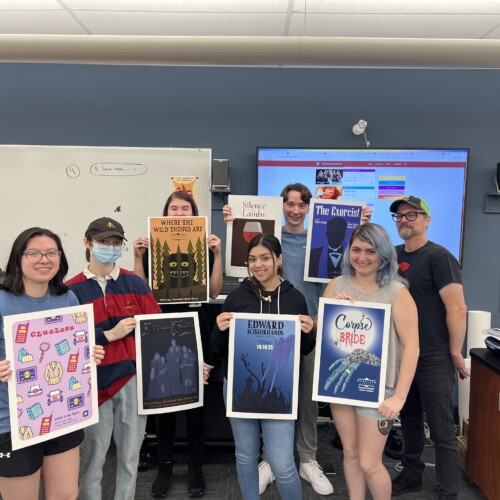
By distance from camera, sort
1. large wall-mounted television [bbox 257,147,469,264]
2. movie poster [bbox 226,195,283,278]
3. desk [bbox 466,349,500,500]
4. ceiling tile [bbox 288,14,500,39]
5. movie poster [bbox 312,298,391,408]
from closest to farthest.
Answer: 1. movie poster [bbox 312,298,391,408]
2. desk [bbox 466,349,500,500]
3. movie poster [bbox 226,195,283,278]
4. ceiling tile [bbox 288,14,500,39]
5. large wall-mounted television [bbox 257,147,469,264]

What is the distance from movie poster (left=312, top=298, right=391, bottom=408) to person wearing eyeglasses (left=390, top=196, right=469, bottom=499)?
1.68ft

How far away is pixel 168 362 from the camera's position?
5.93 feet

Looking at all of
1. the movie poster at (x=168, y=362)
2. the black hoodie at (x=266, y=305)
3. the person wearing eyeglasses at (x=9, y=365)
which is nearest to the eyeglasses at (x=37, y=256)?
the person wearing eyeglasses at (x=9, y=365)

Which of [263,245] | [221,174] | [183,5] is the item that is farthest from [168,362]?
[183,5]

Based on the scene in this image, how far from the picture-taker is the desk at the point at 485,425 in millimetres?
2092

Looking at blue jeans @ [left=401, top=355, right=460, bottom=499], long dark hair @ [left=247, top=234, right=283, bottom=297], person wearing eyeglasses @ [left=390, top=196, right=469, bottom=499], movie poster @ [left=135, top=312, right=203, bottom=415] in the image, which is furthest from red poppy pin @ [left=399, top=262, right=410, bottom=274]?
movie poster @ [left=135, top=312, right=203, bottom=415]

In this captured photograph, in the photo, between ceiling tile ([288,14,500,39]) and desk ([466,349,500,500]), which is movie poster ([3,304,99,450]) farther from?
ceiling tile ([288,14,500,39])

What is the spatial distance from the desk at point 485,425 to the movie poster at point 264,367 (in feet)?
3.88

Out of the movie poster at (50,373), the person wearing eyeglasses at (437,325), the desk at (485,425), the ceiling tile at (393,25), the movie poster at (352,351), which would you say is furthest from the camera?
the ceiling tile at (393,25)

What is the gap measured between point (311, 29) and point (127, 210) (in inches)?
79.5

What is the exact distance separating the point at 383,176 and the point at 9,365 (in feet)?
9.63

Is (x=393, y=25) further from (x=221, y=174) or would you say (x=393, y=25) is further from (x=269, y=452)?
(x=269, y=452)

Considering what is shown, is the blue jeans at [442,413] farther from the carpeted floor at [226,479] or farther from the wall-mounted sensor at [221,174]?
the wall-mounted sensor at [221,174]

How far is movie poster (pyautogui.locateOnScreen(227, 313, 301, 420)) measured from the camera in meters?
1.68
